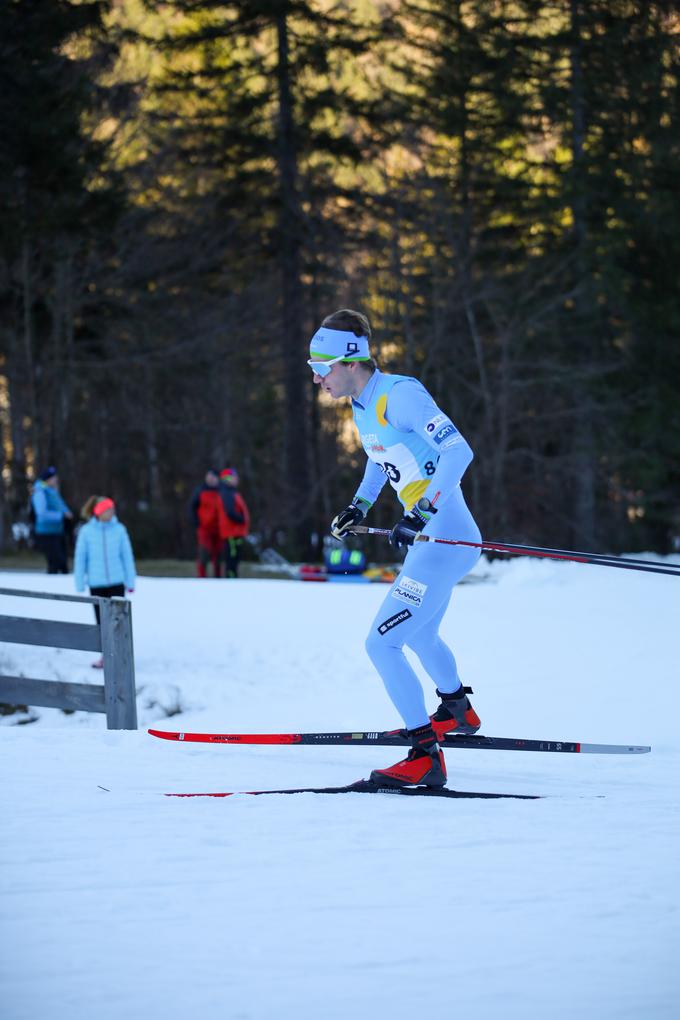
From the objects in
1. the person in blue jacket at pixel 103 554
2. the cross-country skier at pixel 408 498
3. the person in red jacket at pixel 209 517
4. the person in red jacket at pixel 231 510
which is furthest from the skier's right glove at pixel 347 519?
the person in red jacket at pixel 209 517

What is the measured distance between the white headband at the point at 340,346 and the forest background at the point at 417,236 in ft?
58.4

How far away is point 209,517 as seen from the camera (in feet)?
52.2

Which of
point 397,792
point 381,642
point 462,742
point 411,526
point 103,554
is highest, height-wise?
point 411,526

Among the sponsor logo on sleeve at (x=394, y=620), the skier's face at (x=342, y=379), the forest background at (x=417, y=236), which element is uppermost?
the forest background at (x=417, y=236)

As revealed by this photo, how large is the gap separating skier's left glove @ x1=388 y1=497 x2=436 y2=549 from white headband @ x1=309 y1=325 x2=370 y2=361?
737mm

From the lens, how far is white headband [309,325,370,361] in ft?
17.6

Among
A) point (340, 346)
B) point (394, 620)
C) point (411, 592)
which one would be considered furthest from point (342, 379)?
point (394, 620)

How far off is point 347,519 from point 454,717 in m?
1.19

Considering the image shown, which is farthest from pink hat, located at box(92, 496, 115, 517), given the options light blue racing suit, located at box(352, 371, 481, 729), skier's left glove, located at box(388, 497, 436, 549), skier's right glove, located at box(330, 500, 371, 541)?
skier's left glove, located at box(388, 497, 436, 549)

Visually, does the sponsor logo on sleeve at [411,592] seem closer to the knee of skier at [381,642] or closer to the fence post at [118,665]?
the knee of skier at [381,642]

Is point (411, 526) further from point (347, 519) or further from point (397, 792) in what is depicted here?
point (397, 792)

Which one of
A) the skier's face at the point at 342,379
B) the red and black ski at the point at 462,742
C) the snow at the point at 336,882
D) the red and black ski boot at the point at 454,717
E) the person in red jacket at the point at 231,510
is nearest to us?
the snow at the point at 336,882

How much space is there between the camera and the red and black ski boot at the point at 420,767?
5359 mm

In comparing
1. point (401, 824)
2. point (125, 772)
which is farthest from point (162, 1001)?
point (125, 772)
